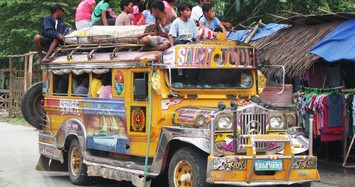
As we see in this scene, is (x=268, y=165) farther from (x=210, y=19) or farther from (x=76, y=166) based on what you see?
(x=76, y=166)

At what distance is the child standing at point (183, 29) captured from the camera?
10938mm

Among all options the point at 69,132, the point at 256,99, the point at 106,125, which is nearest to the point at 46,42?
the point at 69,132

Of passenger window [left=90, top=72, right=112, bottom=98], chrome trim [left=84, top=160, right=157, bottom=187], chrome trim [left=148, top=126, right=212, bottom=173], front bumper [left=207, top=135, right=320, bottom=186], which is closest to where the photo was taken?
front bumper [left=207, top=135, right=320, bottom=186]

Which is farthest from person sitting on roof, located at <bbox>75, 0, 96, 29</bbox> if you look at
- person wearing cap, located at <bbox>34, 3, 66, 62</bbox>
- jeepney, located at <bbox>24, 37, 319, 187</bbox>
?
jeepney, located at <bbox>24, 37, 319, 187</bbox>

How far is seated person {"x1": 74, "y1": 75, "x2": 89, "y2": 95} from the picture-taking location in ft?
40.6

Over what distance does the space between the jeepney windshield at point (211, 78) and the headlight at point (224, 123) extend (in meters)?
1.23

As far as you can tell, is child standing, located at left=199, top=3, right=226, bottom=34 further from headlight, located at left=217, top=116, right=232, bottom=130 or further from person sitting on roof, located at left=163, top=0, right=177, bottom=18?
headlight, located at left=217, top=116, right=232, bottom=130

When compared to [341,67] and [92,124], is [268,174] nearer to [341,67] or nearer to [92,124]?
[92,124]

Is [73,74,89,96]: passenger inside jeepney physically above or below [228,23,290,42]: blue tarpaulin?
below

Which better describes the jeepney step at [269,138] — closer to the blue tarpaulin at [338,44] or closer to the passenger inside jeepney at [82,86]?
the blue tarpaulin at [338,44]

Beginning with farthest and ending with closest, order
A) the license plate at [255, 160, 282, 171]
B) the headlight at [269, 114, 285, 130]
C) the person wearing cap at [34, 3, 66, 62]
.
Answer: the person wearing cap at [34, 3, 66, 62] → the headlight at [269, 114, 285, 130] → the license plate at [255, 160, 282, 171]

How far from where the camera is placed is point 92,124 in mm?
11953

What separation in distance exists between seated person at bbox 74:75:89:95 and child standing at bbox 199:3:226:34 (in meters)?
2.22

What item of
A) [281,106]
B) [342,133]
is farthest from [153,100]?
[342,133]
